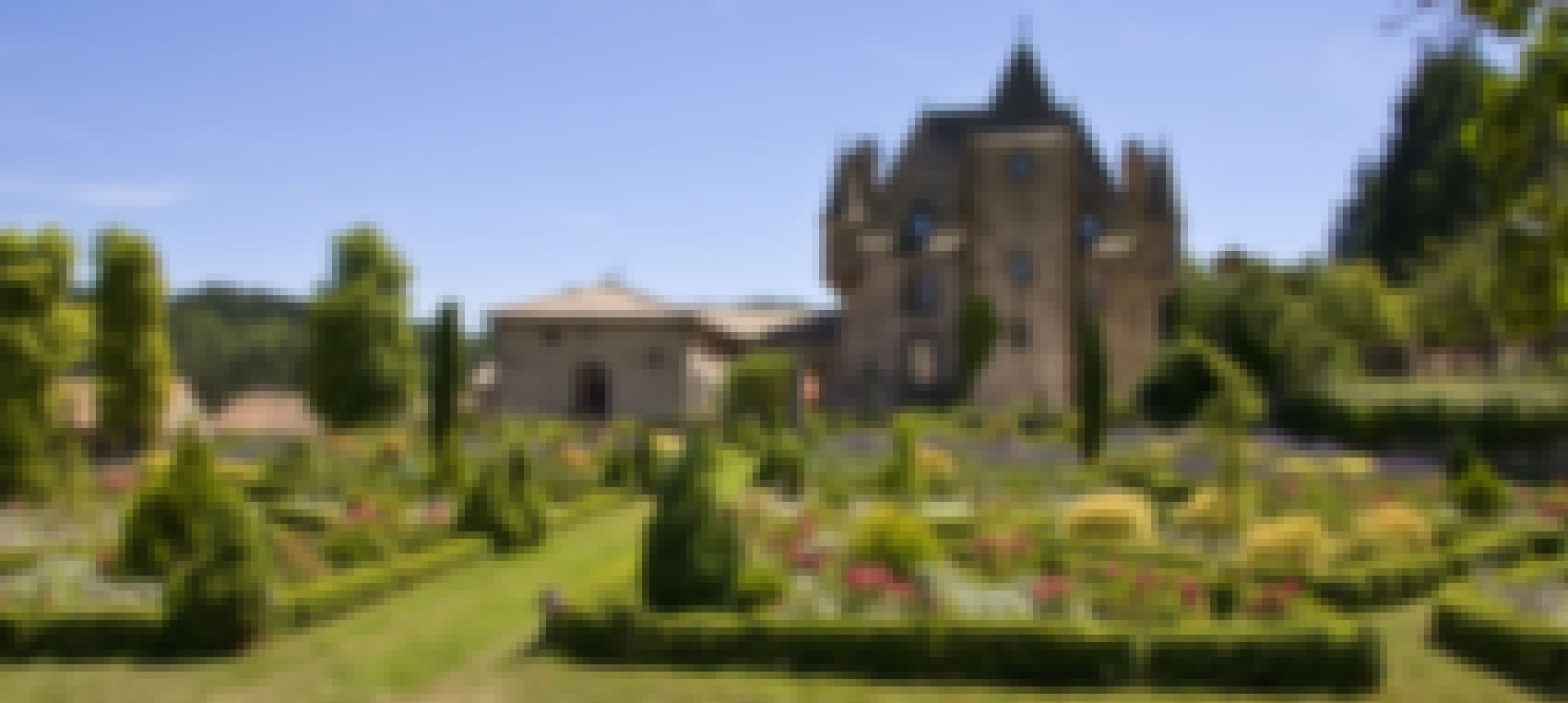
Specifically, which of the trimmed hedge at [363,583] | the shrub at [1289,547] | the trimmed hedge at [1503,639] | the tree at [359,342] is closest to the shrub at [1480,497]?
the shrub at [1289,547]

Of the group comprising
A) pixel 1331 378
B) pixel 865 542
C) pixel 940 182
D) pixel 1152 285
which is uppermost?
pixel 940 182

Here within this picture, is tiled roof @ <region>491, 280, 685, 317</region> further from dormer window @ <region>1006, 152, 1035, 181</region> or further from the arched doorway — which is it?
dormer window @ <region>1006, 152, 1035, 181</region>

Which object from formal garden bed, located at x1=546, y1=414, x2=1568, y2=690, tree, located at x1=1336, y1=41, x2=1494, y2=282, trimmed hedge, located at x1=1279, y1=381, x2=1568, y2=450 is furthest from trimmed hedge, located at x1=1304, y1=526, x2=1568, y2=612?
tree, located at x1=1336, y1=41, x2=1494, y2=282

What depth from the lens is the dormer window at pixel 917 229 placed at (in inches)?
1411

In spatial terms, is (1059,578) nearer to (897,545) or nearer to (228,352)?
(897,545)

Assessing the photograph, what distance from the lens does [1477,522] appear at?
1579cm

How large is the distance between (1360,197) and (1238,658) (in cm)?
6381

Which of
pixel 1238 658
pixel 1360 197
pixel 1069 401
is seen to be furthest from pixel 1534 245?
pixel 1360 197

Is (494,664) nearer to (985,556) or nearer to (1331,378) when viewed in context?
(985,556)

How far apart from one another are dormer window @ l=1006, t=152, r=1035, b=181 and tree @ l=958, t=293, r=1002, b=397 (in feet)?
14.1

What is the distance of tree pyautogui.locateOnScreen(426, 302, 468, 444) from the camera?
76.0ft

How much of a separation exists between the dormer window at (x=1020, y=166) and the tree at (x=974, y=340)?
14.1ft

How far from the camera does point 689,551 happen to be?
33.0 ft

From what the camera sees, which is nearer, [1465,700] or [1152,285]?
[1465,700]
